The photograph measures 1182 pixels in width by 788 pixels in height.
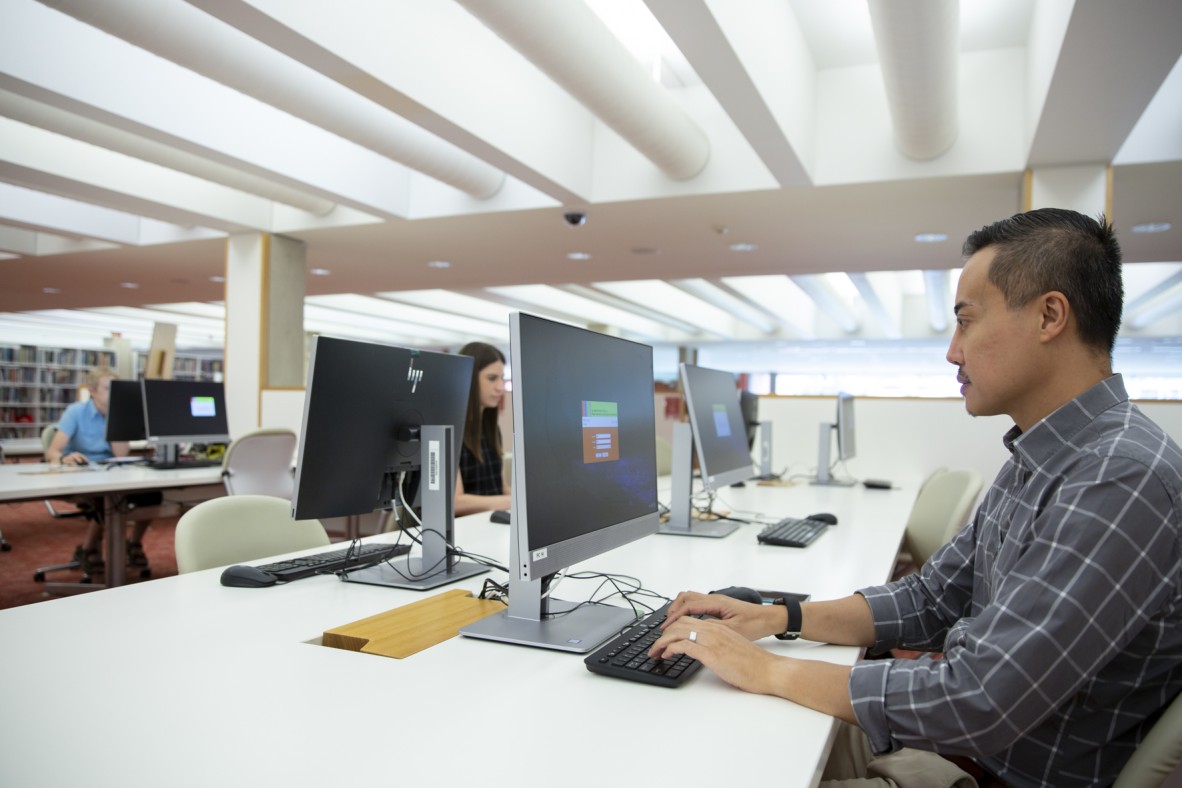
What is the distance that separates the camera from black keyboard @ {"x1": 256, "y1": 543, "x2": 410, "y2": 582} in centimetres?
185

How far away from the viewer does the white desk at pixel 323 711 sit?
0.90 metres

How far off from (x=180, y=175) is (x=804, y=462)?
208 inches

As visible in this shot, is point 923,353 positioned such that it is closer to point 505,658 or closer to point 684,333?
point 684,333

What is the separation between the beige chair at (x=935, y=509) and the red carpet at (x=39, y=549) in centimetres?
449

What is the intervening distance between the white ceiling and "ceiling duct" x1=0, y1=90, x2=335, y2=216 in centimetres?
2

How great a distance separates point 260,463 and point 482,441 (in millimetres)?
1950

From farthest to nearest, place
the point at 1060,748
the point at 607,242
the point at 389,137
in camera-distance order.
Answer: the point at 607,242, the point at 389,137, the point at 1060,748

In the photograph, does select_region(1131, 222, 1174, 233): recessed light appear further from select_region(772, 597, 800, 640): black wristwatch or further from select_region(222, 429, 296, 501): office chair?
select_region(222, 429, 296, 501): office chair

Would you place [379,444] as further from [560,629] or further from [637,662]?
[637,662]

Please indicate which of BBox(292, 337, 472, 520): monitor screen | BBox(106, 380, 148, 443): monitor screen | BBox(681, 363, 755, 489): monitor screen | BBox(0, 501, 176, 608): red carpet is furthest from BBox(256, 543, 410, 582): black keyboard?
BBox(106, 380, 148, 443): monitor screen

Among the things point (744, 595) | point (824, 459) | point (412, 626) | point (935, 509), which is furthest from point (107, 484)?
point (935, 509)

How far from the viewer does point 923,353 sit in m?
14.4

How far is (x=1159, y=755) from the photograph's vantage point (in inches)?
37.7

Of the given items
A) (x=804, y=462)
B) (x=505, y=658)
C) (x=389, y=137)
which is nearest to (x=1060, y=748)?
(x=505, y=658)
